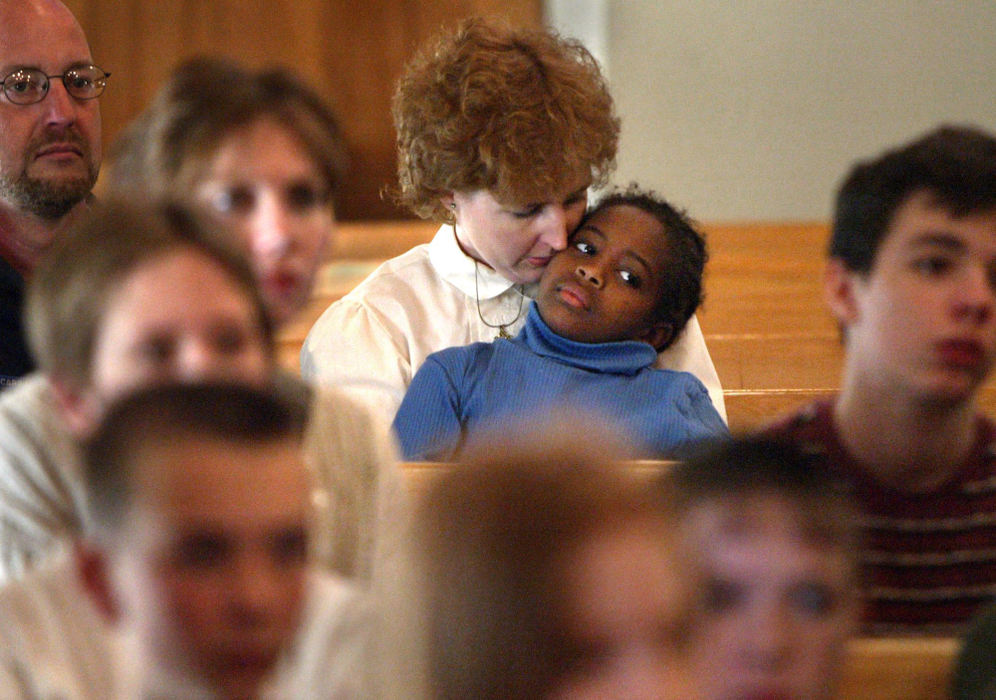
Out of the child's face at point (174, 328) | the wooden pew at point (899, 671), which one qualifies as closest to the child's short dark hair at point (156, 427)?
the child's face at point (174, 328)

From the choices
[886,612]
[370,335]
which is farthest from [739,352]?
[886,612]

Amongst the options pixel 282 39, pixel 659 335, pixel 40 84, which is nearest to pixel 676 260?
pixel 659 335

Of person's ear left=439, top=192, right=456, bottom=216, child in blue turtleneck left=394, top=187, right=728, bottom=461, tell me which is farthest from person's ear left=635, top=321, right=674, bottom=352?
person's ear left=439, top=192, right=456, bottom=216

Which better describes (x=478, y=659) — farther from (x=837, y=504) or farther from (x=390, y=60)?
(x=390, y=60)

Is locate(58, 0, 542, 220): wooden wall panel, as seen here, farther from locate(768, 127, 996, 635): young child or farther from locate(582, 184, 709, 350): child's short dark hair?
locate(768, 127, 996, 635): young child

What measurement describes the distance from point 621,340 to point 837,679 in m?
1.03

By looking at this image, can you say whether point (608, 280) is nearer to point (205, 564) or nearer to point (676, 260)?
point (676, 260)

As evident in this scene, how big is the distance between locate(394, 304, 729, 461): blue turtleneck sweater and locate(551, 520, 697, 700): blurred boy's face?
3.38 feet

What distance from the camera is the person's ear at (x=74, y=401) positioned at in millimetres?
858

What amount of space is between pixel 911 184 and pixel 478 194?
91cm

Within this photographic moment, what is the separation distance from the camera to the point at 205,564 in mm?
695

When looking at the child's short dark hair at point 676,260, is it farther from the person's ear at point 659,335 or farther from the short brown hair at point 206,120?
the short brown hair at point 206,120

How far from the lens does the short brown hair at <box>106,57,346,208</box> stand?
109 cm

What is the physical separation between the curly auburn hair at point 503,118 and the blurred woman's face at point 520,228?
19 mm
